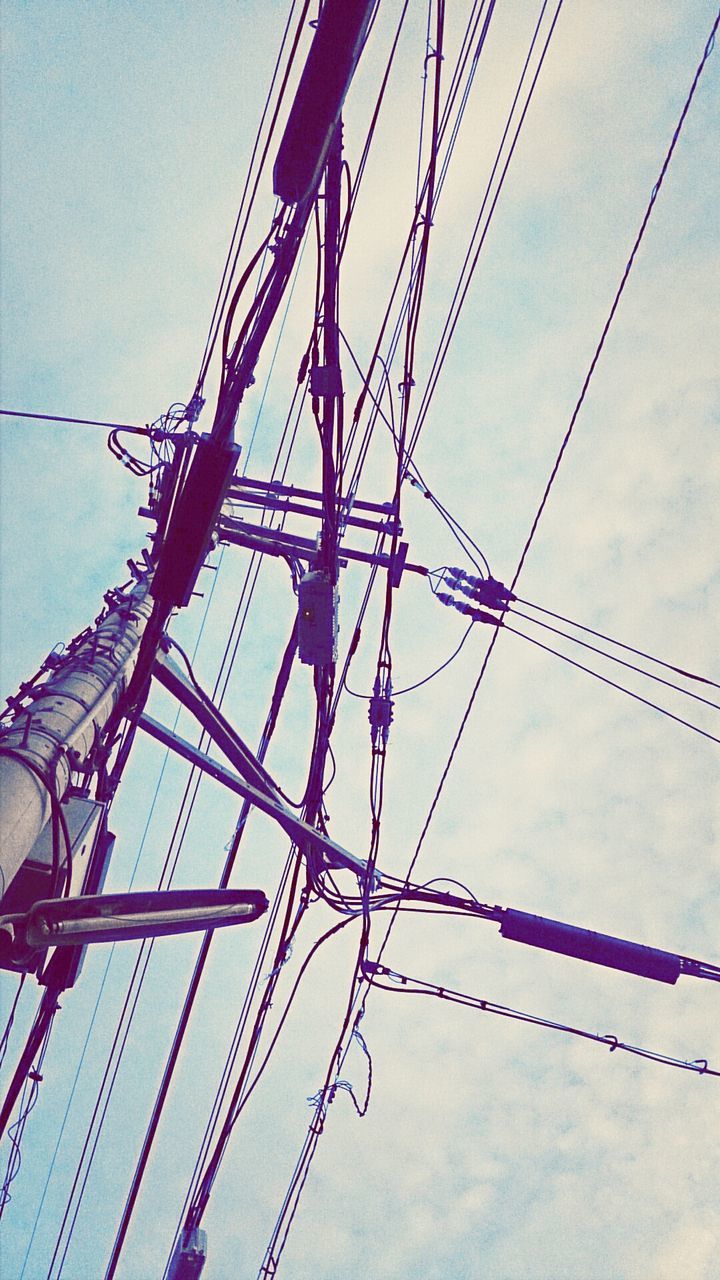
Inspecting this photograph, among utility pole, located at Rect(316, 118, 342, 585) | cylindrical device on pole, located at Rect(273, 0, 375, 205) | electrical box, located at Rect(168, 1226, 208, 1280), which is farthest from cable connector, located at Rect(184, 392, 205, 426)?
electrical box, located at Rect(168, 1226, 208, 1280)

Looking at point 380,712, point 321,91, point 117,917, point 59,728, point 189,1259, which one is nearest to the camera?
point 321,91

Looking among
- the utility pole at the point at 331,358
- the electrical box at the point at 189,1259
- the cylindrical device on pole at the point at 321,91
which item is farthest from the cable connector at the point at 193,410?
the electrical box at the point at 189,1259

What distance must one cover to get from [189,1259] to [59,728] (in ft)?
14.1

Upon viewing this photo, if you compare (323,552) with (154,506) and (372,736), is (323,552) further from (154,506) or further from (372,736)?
(154,506)

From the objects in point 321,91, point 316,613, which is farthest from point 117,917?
point 321,91

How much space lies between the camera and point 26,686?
4.94 m

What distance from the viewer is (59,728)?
3840 mm

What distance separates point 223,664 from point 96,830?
4579 mm

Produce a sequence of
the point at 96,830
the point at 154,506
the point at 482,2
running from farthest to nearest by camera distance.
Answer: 1. the point at 154,506
2. the point at 482,2
3. the point at 96,830

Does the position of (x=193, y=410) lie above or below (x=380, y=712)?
above

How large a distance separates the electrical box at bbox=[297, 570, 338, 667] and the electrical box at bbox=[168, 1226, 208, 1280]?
4253 mm

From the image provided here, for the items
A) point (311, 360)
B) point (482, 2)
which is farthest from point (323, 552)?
point (482, 2)

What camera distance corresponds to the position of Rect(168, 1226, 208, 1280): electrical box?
565 centimetres

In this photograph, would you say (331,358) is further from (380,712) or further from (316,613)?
(380,712)
